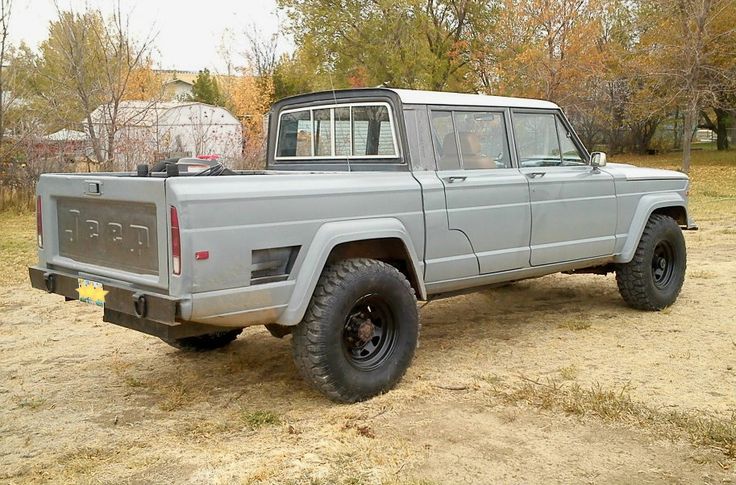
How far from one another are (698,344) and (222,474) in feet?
11.9

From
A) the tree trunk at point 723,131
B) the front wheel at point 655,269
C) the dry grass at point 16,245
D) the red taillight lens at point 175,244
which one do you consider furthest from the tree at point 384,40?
the red taillight lens at point 175,244

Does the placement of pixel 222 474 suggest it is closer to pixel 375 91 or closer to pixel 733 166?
pixel 375 91

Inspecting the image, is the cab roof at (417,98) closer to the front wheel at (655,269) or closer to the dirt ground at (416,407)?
the front wheel at (655,269)

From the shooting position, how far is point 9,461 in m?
3.45

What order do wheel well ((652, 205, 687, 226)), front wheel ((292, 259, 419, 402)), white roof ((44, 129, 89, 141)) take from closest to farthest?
front wheel ((292, 259, 419, 402))
wheel well ((652, 205, 687, 226))
white roof ((44, 129, 89, 141))

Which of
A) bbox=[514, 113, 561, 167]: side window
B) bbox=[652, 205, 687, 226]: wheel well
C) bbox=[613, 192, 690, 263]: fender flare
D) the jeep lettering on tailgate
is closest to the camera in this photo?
the jeep lettering on tailgate

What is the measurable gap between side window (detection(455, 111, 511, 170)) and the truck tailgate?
218 centimetres

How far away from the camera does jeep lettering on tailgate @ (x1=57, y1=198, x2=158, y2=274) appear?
3725 mm

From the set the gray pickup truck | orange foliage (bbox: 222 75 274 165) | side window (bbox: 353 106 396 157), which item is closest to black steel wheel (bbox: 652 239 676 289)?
the gray pickup truck

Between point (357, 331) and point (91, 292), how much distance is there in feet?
4.84

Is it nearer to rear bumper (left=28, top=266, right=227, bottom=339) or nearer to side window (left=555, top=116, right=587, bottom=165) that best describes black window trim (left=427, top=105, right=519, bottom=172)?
side window (left=555, top=116, right=587, bottom=165)

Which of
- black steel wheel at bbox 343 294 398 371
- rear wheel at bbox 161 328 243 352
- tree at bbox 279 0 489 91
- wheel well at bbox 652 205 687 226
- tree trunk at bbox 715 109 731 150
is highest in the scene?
tree at bbox 279 0 489 91

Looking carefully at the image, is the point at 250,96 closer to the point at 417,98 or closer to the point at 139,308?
the point at 417,98

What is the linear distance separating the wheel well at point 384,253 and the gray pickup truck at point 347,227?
1 cm
